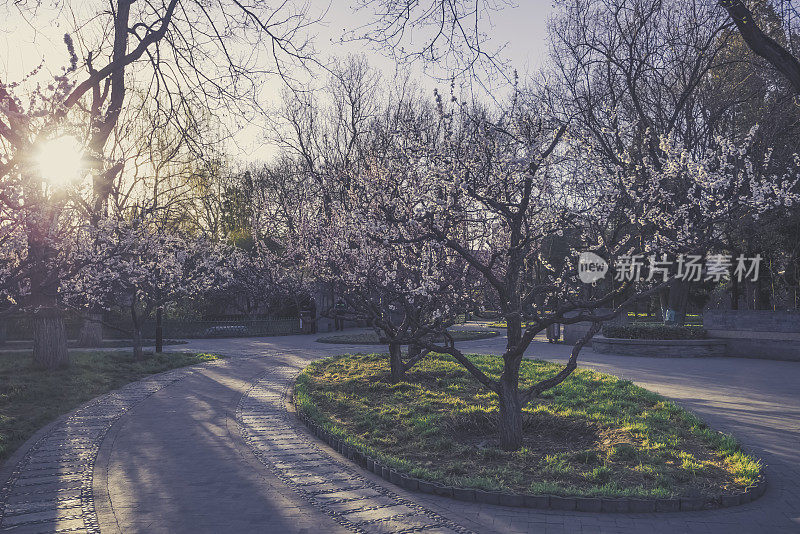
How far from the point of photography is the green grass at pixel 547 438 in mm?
7016

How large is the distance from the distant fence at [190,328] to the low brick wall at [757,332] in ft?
75.6

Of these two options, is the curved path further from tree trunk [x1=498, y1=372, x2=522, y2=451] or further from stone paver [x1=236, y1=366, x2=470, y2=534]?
tree trunk [x1=498, y1=372, x2=522, y2=451]

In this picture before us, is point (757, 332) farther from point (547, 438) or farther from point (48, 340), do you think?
point (48, 340)


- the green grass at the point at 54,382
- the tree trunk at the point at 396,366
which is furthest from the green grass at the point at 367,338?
the tree trunk at the point at 396,366

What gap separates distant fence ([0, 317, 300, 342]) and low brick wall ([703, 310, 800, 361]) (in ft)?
75.6

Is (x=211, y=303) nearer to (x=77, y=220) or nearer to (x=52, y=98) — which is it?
(x=77, y=220)

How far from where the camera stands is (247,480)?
23.8ft

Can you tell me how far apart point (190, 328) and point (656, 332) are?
2397 cm

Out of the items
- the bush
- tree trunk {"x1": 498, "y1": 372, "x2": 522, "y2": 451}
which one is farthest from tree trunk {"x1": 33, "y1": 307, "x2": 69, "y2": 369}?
the bush

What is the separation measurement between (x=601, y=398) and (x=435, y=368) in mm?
5366

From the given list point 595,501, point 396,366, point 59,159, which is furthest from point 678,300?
point 59,159

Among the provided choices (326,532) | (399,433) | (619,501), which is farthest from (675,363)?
(326,532)

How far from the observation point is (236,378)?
1638 cm

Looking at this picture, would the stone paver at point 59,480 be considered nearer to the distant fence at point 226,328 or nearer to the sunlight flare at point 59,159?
the sunlight flare at point 59,159
